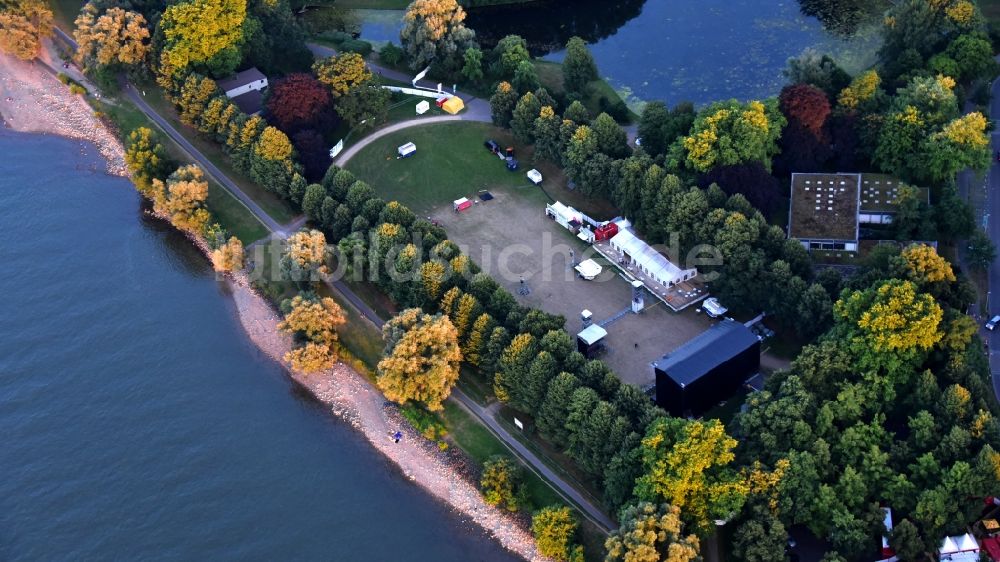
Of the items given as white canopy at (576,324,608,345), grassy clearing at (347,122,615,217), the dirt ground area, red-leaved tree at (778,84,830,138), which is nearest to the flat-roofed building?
red-leaved tree at (778,84,830,138)

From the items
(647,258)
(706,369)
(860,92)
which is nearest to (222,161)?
(647,258)

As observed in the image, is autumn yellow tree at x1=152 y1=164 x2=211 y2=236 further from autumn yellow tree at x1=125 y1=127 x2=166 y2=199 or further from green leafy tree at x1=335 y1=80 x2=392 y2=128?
green leafy tree at x1=335 y1=80 x2=392 y2=128

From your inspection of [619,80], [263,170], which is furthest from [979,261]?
[263,170]

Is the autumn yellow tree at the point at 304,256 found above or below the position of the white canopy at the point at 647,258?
below

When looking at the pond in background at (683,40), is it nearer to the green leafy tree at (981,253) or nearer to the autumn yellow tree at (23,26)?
the green leafy tree at (981,253)

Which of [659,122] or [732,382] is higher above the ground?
[659,122]

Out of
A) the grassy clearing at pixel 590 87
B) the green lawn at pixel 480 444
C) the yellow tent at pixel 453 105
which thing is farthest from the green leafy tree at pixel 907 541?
the yellow tent at pixel 453 105

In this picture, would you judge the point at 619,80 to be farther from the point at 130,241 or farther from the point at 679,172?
the point at 130,241
